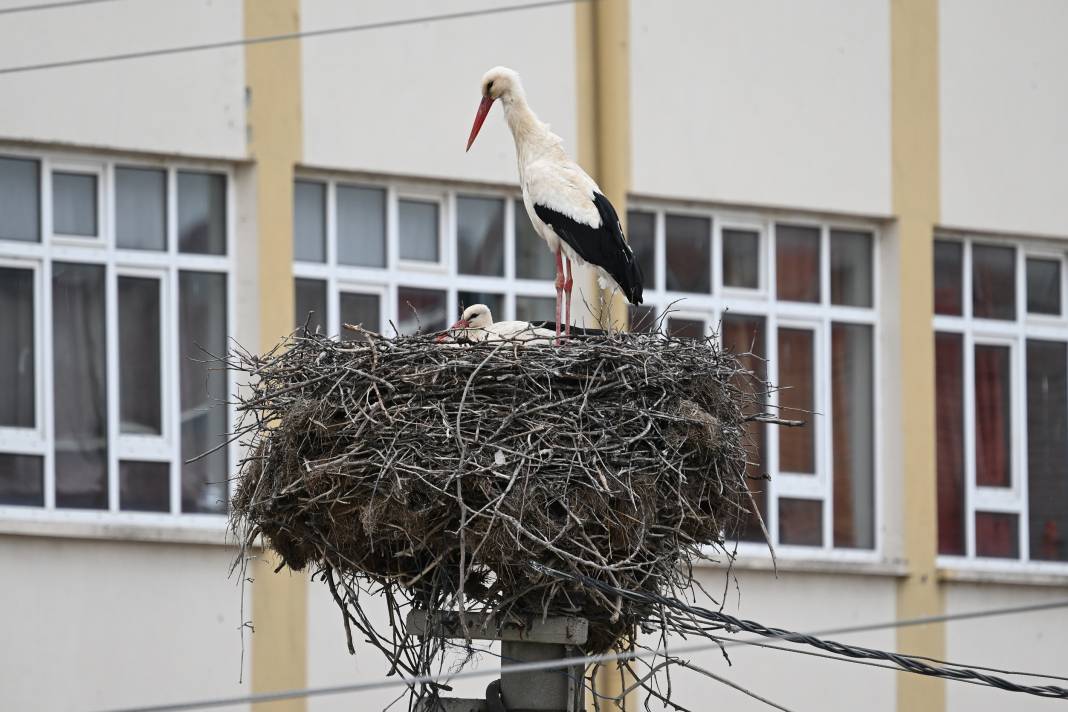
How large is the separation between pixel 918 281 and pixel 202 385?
534 centimetres

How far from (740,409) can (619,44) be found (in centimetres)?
594

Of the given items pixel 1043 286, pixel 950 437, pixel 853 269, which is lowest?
pixel 950 437

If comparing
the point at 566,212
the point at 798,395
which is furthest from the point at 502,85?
the point at 798,395

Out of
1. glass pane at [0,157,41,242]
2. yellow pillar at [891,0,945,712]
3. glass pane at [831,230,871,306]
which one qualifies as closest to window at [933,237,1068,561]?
yellow pillar at [891,0,945,712]

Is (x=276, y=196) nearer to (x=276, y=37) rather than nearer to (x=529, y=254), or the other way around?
(x=276, y=37)

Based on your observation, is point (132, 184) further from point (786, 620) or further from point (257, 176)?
point (786, 620)

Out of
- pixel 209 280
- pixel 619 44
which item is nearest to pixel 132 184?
pixel 209 280

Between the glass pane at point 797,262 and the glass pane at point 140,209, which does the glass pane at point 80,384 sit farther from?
the glass pane at point 797,262

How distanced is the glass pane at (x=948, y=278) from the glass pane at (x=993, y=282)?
0.42 feet

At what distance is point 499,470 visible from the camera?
945cm

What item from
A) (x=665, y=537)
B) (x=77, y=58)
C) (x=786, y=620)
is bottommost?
(x=786, y=620)

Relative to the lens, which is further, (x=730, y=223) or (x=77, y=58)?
(x=730, y=223)

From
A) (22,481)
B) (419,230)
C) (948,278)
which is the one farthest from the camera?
(948,278)

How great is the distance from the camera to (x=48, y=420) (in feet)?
46.9
